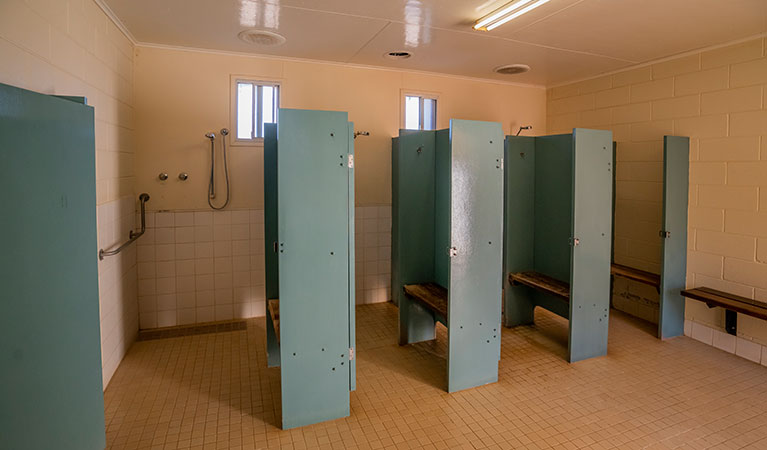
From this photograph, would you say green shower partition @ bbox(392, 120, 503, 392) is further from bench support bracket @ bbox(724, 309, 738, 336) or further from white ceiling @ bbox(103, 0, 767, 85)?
bench support bracket @ bbox(724, 309, 738, 336)

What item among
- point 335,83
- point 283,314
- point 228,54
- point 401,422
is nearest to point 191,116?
point 228,54

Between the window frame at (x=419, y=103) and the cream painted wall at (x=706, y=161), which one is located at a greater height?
the window frame at (x=419, y=103)

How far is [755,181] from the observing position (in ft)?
11.2

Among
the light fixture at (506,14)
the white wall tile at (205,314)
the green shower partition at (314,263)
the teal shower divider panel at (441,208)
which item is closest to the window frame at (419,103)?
the teal shower divider panel at (441,208)

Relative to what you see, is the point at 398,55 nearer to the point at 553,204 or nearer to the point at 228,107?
the point at 228,107

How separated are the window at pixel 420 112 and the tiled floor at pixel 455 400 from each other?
242 centimetres

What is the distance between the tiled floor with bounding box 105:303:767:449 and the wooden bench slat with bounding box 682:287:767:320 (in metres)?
0.45

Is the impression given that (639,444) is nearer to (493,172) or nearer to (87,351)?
(493,172)

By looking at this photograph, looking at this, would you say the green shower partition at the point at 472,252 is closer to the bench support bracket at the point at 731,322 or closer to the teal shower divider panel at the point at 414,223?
the teal shower divider panel at the point at 414,223

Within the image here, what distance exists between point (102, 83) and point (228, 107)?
1.20m

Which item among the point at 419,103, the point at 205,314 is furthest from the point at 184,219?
the point at 419,103

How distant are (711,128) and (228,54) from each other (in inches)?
172

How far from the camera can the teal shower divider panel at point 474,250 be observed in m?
2.83

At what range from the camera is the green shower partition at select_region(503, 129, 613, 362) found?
11.0ft
